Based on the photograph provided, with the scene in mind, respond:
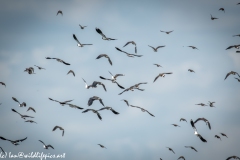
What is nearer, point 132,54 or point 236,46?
point 132,54

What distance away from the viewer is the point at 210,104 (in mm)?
39531

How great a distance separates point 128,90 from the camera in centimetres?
3138

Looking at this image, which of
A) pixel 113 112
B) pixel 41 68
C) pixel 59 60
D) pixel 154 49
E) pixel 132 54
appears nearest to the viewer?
pixel 113 112

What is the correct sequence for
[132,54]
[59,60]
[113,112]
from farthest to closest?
[59,60] → [132,54] → [113,112]

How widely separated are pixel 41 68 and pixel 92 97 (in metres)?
10.2

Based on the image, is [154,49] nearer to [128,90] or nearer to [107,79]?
[128,90]

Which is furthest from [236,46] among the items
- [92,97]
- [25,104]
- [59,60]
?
[25,104]

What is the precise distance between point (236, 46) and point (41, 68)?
2291 centimetres

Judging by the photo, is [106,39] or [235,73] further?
[235,73]

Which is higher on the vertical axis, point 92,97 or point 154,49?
point 154,49

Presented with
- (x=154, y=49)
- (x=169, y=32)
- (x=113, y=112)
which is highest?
(x=169, y=32)

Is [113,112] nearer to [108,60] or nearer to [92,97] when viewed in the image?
[92,97]

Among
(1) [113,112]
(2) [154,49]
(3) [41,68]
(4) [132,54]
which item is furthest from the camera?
(2) [154,49]

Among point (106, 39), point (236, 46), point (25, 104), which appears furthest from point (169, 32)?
point (25, 104)
